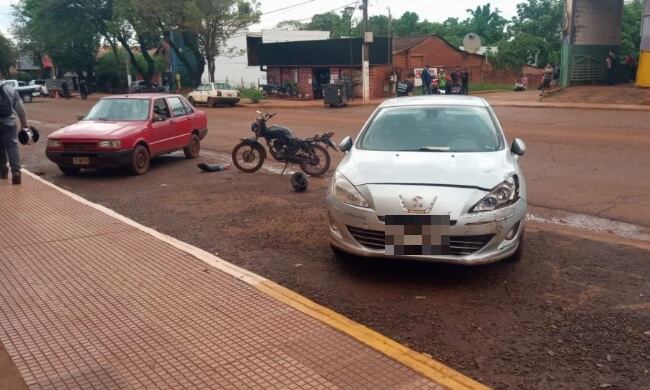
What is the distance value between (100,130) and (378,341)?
8.32m

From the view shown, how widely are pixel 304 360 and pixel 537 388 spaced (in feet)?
4.57

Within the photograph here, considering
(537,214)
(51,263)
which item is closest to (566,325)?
(537,214)

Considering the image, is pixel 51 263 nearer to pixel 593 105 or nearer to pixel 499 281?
pixel 499 281

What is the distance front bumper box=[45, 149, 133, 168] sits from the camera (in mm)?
10266

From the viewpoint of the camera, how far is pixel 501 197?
4.90 meters

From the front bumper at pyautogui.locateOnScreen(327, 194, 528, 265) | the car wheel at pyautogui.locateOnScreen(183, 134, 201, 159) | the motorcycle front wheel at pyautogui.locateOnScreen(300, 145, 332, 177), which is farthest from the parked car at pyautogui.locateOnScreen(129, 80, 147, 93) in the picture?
the front bumper at pyautogui.locateOnScreen(327, 194, 528, 265)

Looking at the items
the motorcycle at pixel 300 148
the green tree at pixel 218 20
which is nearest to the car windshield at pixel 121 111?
the motorcycle at pixel 300 148

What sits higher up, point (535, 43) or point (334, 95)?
point (535, 43)

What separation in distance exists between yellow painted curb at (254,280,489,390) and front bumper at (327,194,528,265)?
2.30ft

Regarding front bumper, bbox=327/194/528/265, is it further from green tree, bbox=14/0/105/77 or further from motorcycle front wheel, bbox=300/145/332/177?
green tree, bbox=14/0/105/77

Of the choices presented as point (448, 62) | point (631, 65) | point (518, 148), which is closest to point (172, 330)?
point (518, 148)

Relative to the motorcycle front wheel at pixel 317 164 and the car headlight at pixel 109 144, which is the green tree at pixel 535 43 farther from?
the car headlight at pixel 109 144

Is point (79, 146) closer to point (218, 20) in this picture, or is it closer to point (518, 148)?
point (518, 148)

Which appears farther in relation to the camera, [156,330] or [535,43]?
[535,43]
